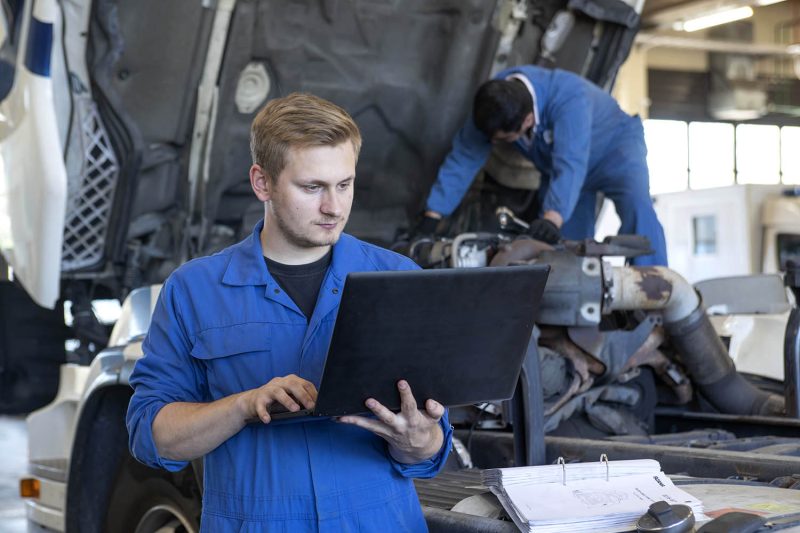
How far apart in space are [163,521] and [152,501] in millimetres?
70

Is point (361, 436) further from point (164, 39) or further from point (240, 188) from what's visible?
point (240, 188)

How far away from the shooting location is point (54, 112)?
139 inches

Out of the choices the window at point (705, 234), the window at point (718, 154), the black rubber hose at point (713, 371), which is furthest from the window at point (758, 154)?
the black rubber hose at point (713, 371)

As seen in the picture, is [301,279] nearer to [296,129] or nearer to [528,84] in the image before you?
[296,129]

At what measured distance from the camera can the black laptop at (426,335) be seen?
1515 mm

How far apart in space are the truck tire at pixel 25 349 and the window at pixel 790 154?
650 inches

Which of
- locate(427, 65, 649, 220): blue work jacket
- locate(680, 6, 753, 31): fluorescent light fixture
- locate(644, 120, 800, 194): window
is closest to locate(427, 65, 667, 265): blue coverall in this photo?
locate(427, 65, 649, 220): blue work jacket

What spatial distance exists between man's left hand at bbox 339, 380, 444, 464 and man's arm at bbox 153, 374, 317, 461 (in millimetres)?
88

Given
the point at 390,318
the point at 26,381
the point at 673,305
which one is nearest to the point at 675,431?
the point at 673,305

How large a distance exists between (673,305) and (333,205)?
1801mm

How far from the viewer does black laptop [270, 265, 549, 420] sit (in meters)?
1.51

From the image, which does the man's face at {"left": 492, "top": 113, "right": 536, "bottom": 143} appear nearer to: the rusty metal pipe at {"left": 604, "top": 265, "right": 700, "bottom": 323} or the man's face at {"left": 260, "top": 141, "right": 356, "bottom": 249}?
the rusty metal pipe at {"left": 604, "top": 265, "right": 700, "bottom": 323}

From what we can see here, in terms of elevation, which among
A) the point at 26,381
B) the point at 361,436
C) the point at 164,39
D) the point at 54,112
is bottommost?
the point at 26,381

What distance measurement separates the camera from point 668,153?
18.9 m
